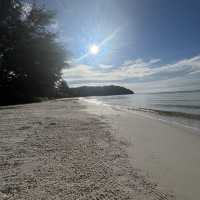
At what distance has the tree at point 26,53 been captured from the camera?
27.8 metres

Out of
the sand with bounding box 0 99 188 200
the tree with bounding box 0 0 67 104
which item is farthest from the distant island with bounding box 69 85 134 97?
the sand with bounding box 0 99 188 200

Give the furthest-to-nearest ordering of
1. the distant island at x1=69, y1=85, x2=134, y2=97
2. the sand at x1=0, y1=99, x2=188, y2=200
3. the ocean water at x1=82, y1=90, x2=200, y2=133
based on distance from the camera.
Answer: the distant island at x1=69, y1=85, x2=134, y2=97
the ocean water at x1=82, y1=90, x2=200, y2=133
the sand at x1=0, y1=99, x2=188, y2=200

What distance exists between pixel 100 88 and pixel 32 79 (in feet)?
351

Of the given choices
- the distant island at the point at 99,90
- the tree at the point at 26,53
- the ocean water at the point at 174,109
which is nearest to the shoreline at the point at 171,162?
the ocean water at the point at 174,109

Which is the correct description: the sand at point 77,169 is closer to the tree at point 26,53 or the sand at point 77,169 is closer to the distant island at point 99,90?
the tree at point 26,53

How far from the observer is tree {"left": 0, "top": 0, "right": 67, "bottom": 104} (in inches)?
1096

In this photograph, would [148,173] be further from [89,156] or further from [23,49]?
[23,49]

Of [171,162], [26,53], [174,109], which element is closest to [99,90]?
[26,53]

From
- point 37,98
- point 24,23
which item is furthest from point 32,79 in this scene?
point 24,23

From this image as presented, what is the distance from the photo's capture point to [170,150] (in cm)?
475

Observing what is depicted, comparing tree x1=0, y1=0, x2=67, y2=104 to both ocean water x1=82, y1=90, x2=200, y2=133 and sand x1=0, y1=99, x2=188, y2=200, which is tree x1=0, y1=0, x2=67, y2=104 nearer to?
ocean water x1=82, y1=90, x2=200, y2=133

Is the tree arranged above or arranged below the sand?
above

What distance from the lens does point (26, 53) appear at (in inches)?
1168

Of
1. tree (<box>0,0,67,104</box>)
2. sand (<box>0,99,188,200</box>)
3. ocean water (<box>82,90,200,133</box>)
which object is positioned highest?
tree (<box>0,0,67,104</box>)
